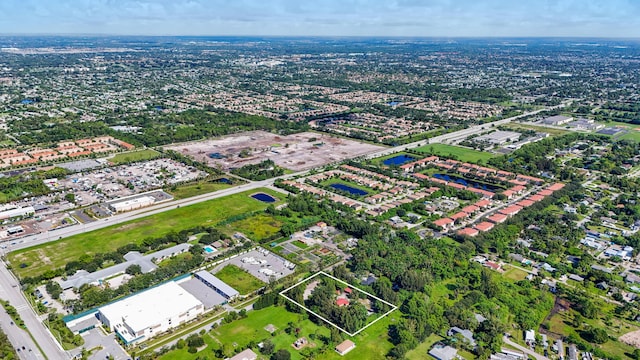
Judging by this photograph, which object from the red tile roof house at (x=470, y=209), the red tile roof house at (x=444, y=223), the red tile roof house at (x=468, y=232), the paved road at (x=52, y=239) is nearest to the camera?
the paved road at (x=52, y=239)

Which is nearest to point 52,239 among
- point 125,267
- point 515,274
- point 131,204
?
point 131,204

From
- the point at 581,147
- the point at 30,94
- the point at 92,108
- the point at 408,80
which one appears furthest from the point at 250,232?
the point at 408,80

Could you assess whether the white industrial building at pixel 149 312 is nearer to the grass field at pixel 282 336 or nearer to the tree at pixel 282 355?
the grass field at pixel 282 336

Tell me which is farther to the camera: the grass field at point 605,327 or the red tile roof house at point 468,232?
the red tile roof house at point 468,232

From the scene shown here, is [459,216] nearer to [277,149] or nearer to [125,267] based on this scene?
[125,267]

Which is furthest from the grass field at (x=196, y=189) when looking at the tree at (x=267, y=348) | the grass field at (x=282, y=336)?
the tree at (x=267, y=348)

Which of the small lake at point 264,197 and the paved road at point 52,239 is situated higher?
the paved road at point 52,239

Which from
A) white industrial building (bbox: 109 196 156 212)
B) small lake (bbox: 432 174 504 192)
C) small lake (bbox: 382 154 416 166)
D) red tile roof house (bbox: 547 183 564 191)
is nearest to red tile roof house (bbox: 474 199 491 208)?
small lake (bbox: 432 174 504 192)
